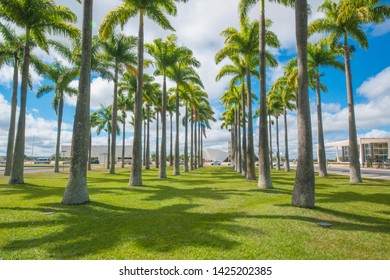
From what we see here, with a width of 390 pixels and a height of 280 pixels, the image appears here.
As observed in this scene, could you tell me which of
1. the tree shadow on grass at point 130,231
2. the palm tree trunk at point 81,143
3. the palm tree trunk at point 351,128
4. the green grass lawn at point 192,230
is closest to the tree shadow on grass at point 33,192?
the green grass lawn at point 192,230

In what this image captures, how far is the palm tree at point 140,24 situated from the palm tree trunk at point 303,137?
32.0 ft

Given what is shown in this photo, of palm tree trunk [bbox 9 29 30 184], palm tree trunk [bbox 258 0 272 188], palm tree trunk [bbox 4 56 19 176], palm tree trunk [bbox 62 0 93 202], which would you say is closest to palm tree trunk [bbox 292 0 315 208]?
palm tree trunk [bbox 258 0 272 188]

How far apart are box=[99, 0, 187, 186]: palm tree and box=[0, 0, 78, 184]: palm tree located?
2.52 metres

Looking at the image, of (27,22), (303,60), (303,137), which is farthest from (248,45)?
(27,22)

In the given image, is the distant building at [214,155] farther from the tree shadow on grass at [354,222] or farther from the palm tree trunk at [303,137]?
the tree shadow on grass at [354,222]

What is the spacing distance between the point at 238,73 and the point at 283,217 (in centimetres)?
1814

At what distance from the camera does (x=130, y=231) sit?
5.81m

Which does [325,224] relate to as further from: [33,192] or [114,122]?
[114,122]

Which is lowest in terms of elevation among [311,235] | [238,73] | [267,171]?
[311,235]

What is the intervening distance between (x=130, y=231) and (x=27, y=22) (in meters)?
Result: 17.0

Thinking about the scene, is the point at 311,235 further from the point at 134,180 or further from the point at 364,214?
the point at 134,180

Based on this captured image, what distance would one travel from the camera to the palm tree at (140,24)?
612 inches
